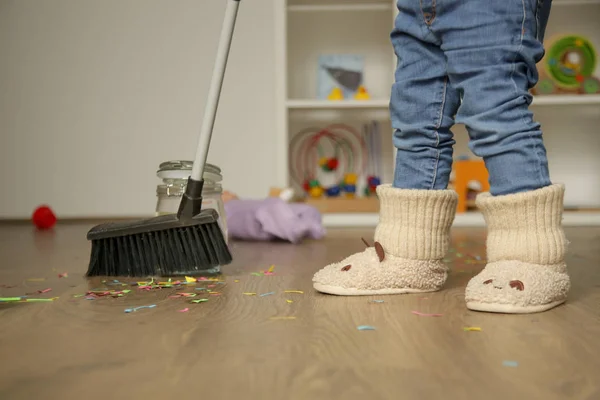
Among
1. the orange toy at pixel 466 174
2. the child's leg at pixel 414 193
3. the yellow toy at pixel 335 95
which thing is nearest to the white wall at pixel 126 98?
the yellow toy at pixel 335 95

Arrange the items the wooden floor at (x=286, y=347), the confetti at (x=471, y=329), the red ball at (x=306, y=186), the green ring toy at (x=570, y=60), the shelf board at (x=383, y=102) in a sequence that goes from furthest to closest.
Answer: the red ball at (x=306, y=186) < the green ring toy at (x=570, y=60) < the shelf board at (x=383, y=102) < the confetti at (x=471, y=329) < the wooden floor at (x=286, y=347)

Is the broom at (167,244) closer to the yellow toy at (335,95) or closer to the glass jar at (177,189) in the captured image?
the glass jar at (177,189)

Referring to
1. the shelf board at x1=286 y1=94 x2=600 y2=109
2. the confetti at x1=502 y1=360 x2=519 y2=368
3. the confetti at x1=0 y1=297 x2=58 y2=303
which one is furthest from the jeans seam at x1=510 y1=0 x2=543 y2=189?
the shelf board at x1=286 y1=94 x2=600 y2=109

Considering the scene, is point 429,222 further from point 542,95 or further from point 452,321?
point 542,95

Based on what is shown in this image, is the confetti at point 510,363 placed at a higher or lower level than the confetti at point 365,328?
higher

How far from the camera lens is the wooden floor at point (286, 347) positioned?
53 cm

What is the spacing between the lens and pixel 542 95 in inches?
98.3

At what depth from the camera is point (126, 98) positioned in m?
2.87

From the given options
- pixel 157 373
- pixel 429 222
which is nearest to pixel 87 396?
pixel 157 373

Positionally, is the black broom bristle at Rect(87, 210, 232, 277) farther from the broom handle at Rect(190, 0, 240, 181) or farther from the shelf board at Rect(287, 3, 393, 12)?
the shelf board at Rect(287, 3, 393, 12)

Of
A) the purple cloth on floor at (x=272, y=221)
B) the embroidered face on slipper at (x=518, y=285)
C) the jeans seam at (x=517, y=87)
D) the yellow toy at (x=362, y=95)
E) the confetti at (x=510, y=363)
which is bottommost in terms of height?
the purple cloth on floor at (x=272, y=221)

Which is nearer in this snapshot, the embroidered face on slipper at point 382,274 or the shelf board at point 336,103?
the embroidered face on slipper at point 382,274

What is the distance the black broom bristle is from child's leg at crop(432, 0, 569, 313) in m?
0.41

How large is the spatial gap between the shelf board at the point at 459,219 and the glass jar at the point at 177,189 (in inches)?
42.9
